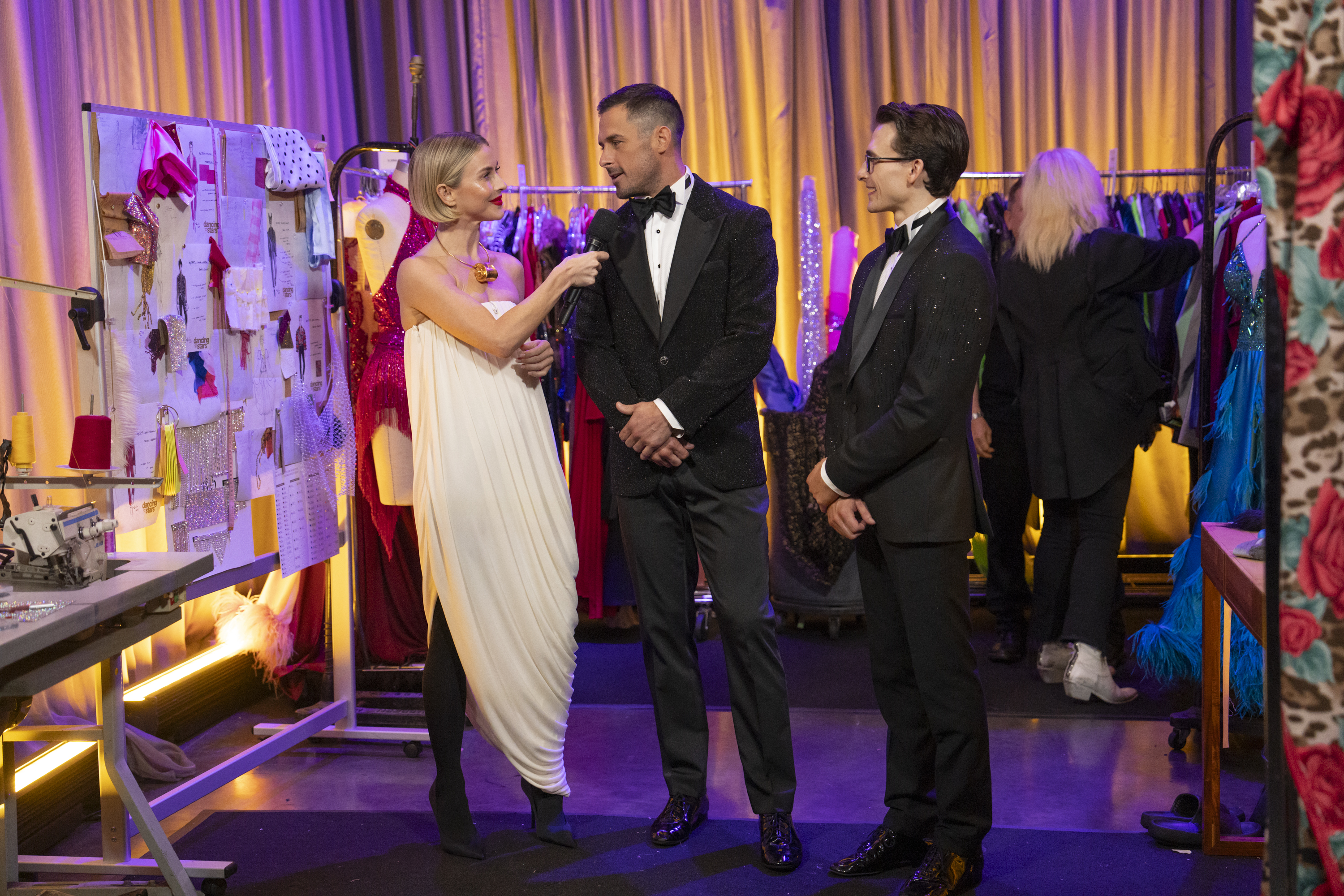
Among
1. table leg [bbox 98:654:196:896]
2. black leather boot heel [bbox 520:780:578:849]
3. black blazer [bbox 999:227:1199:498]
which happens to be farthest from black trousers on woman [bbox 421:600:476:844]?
black blazer [bbox 999:227:1199:498]

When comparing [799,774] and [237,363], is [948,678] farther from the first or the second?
[237,363]

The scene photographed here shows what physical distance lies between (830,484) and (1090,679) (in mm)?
1680

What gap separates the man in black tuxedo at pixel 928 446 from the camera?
2174mm

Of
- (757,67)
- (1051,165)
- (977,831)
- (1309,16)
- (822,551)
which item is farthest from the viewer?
(757,67)

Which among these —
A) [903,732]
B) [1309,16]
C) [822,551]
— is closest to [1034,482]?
[822,551]

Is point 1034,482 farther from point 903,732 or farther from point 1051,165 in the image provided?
point 903,732

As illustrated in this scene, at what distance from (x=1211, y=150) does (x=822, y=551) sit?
1999mm

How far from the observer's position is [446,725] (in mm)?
2555

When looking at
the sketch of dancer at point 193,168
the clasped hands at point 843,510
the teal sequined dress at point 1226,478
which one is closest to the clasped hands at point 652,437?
the clasped hands at point 843,510

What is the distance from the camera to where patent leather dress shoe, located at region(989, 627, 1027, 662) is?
3.94 m

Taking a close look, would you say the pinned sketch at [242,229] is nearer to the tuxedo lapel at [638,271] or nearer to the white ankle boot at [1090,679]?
the tuxedo lapel at [638,271]

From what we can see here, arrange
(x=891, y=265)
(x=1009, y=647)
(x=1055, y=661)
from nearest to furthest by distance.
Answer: (x=891, y=265) → (x=1055, y=661) → (x=1009, y=647)

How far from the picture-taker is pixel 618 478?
2604mm

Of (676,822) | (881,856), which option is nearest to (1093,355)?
(881,856)
